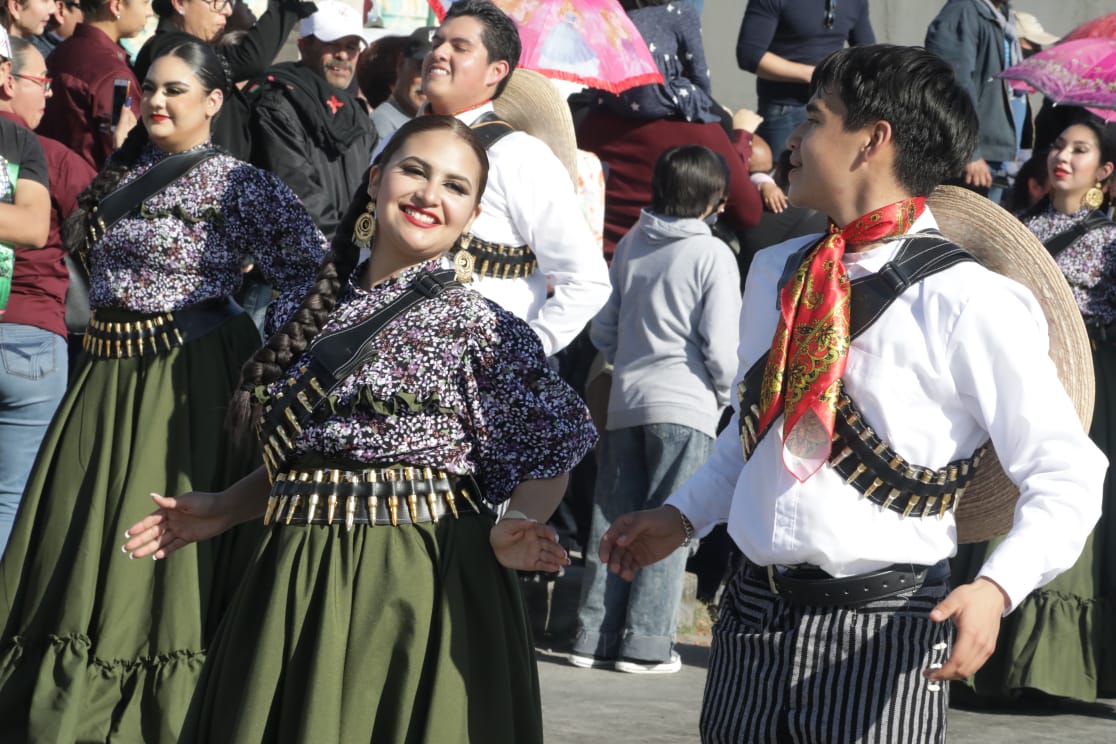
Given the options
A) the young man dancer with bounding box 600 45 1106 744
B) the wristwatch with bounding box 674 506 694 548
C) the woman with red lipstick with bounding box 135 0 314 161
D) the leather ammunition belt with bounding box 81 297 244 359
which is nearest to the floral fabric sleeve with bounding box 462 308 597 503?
the wristwatch with bounding box 674 506 694 548

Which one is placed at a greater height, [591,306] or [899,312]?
[591,306]

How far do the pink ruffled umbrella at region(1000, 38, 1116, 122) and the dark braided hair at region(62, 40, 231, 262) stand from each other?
389 cm

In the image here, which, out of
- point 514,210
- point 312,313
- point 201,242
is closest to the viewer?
point 312,313

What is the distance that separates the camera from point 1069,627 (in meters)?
6.30

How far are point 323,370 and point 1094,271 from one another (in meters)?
4.00

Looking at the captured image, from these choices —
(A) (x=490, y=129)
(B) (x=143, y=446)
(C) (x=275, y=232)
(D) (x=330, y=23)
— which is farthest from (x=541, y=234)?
(D) (x=330, y=23)

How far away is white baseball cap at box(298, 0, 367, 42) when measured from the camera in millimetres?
7586

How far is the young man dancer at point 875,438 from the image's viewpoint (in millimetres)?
2746

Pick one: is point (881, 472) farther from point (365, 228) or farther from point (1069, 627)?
point (1069, 627)

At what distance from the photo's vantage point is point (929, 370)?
9.20 ft

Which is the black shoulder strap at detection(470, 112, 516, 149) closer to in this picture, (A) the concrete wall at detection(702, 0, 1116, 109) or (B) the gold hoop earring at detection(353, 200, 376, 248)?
(B) the gold hoop earring at detection(353, 200, 376, 248)

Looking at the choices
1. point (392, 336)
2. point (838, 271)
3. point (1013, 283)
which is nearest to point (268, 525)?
point (392, 336)

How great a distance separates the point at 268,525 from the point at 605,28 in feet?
11.6

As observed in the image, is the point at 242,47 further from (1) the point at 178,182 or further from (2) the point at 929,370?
(2) the point at 929,370
